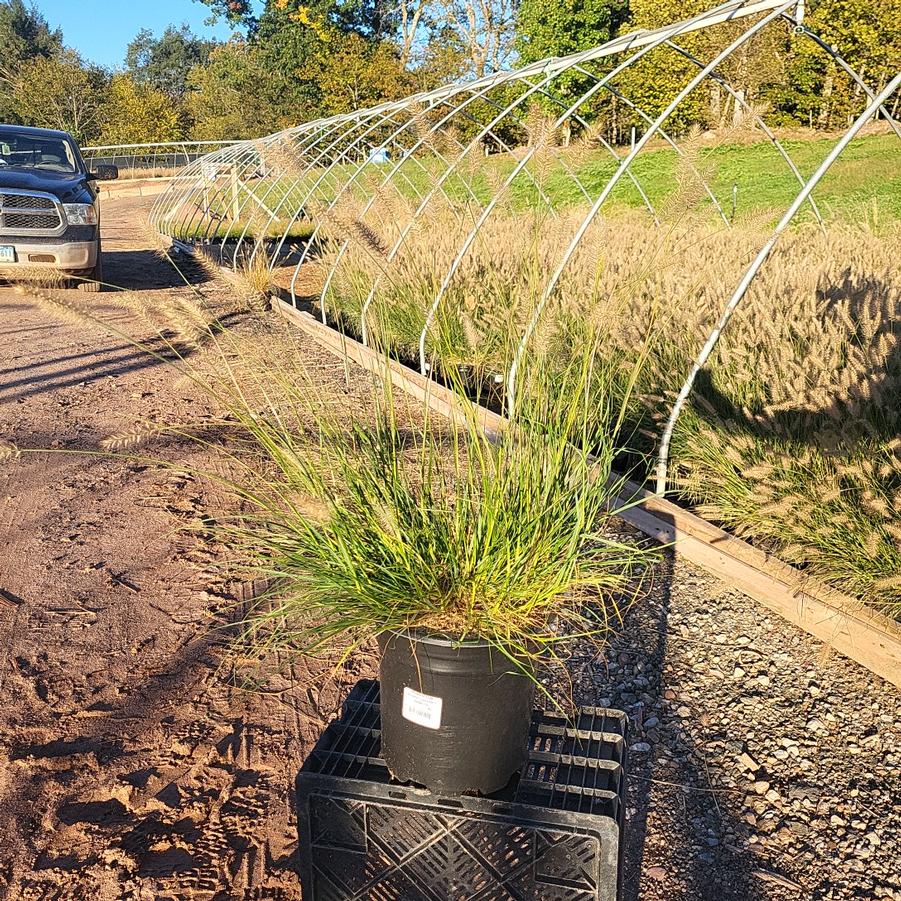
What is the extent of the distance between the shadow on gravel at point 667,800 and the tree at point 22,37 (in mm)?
52010

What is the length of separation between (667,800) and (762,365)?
195 cm

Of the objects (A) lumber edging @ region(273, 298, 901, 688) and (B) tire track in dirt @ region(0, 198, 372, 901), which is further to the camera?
(A) lumber edging @ region(273, 298, 901, 688)

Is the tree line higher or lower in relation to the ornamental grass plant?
higher

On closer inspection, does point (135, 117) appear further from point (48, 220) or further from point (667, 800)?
point (667, 800)

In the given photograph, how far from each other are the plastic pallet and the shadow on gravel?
1.33ft

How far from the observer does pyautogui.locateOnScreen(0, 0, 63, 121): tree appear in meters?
49.3

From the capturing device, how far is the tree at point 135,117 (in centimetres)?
3600

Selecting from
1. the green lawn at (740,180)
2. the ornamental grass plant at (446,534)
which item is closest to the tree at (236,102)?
the green lawn at (740,180)

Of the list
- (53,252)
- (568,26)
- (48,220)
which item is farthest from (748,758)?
(568,26)

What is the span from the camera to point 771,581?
3025 mm

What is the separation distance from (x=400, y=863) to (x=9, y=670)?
1743 mm

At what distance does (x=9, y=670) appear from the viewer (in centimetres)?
276

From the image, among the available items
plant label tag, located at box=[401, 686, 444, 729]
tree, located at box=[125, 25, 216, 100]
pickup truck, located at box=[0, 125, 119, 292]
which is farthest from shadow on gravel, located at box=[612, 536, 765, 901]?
tree, located at box=[125, 25, 216, 100]

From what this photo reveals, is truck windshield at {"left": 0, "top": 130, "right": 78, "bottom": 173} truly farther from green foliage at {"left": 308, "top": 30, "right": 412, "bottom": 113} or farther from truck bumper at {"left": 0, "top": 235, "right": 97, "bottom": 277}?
green foliage at {"left": 308, "top": 30, "right": 412, "bottom": 113}
